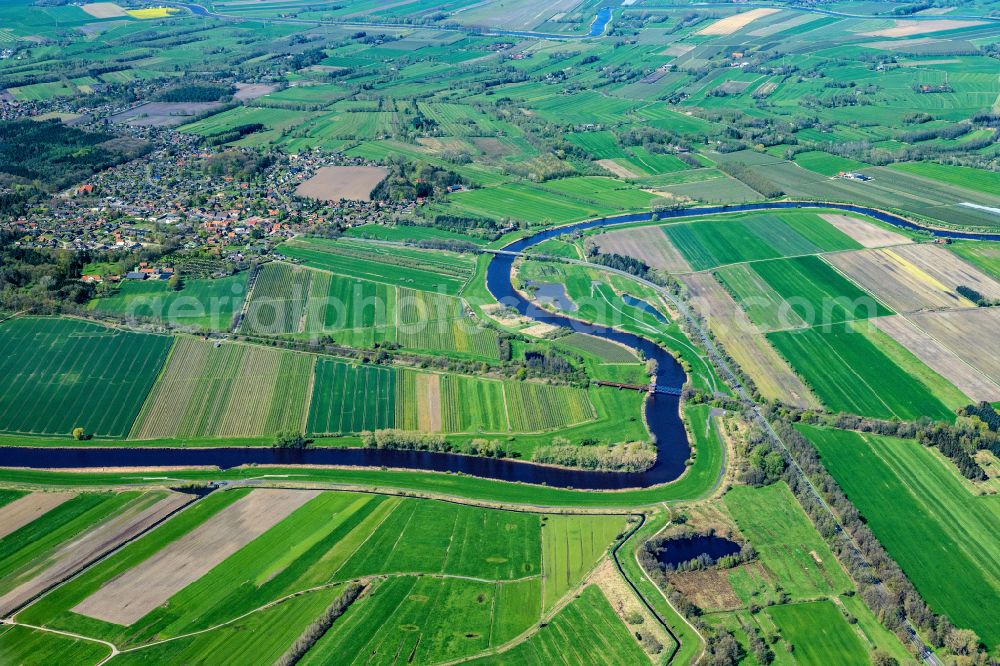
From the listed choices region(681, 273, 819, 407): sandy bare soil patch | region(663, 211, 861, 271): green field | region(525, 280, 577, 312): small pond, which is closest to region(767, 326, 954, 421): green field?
region(681, 273, 819, 407): sandy bare soil patch

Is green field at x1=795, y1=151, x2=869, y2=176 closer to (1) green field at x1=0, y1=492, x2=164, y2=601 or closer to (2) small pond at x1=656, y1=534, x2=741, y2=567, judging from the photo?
(2) small pond at x1=656, y1=534, x2=741, y2=567

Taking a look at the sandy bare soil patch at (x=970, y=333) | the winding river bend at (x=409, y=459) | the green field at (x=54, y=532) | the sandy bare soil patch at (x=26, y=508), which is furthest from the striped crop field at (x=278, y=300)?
the sandy bare soil patch at (x=970, y=333)

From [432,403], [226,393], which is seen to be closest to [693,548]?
[432,403]

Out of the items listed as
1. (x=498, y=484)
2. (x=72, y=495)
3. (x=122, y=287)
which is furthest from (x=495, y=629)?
(x=122, y=287)

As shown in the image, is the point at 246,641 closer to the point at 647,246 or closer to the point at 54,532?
the point at 54,532

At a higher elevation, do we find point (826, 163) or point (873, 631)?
point (826, 163)

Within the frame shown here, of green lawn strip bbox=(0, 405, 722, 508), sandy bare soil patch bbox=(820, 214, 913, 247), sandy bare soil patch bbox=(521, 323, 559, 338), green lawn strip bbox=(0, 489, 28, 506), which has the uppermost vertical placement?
sandy bare soil patch bbox=(820, 214, 913, 247)

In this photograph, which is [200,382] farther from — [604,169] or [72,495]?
[604,169]
